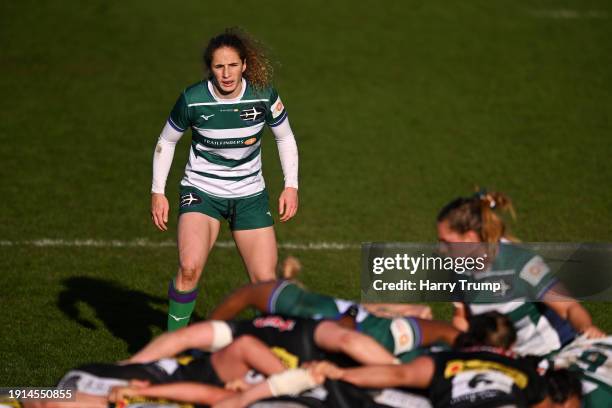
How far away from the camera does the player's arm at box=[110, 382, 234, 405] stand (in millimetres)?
5977

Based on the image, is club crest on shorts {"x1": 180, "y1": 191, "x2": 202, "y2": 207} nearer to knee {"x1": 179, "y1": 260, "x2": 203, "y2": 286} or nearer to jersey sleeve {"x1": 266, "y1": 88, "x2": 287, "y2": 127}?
knee {"x1": 179, "y1": 260, "x2": 203, "y2": 286}

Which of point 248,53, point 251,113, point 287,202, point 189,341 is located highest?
point 248,53

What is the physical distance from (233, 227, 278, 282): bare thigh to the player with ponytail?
4.52ft

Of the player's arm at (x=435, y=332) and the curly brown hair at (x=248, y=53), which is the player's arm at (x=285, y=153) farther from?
the player's arm at (x=435, y=332)

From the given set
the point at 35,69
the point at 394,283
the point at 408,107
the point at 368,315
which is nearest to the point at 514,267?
the point at 368,315

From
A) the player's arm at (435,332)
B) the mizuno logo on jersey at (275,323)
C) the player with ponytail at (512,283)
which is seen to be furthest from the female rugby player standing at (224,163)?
the player with ponytail at (512,283)

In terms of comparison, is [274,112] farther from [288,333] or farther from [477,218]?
[288,333]

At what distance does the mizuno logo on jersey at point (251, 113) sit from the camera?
7.48 meters

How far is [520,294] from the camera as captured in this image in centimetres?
699

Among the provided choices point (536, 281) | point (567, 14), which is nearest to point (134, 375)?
point (536, 281)

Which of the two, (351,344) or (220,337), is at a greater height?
(351,344)

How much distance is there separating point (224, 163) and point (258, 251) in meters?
0.73

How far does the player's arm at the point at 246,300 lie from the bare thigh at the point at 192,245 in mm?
648

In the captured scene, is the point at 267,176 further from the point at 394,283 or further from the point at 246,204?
the point at 246,204
